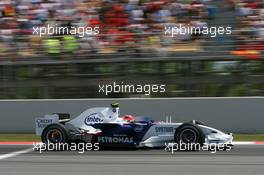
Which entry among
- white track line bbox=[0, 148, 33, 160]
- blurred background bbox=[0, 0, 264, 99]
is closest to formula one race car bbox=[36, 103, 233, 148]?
white track line bbox=[0, 148, 33, 160]

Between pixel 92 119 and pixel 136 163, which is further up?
pixel 92 119

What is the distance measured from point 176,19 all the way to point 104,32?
6.90 feet

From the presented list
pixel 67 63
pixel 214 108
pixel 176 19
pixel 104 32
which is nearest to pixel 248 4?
pixel 176 19

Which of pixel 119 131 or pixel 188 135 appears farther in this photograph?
pixel 119 131

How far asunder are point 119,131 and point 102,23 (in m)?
5.93

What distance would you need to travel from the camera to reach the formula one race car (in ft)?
35.3

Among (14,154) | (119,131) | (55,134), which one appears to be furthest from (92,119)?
(14,154)

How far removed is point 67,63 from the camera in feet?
53.7

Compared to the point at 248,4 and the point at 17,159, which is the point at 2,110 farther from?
the point at 248,4

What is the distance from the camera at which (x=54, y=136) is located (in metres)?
11.6

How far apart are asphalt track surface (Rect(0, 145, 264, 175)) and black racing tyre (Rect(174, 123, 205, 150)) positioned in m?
0.26

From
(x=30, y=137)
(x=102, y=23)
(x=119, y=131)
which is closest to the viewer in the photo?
(x=119, y=131)

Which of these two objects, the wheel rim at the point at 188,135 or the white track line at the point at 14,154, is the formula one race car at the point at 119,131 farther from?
the white track line at the point at 14,154
